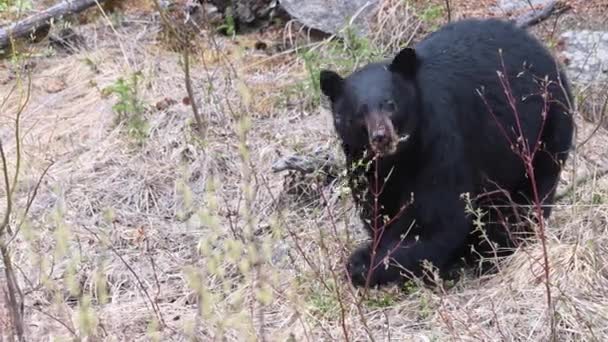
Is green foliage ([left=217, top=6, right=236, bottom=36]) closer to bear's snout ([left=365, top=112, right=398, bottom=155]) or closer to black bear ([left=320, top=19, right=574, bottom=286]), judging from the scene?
black bear ([left=320, top=19, right=574, bottom=286])

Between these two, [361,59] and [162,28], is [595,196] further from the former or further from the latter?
[162,28]

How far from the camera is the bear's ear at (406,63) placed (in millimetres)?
5301

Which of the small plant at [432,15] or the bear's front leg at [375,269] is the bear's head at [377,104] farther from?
the small plant at [432,15]

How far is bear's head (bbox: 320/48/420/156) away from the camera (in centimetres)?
511

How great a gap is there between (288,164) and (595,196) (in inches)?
71.9

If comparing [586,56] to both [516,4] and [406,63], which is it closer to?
[516,4]

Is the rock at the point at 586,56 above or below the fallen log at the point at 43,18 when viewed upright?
below

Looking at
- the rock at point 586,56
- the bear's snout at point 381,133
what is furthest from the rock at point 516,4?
the bear's snout at point 381,133

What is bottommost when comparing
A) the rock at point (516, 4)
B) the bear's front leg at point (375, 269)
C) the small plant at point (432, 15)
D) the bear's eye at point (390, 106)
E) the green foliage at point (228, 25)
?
A: the bear's front leg at point (375, 269)

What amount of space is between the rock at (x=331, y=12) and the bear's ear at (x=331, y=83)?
3.23 metres

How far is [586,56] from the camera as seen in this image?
7.79m

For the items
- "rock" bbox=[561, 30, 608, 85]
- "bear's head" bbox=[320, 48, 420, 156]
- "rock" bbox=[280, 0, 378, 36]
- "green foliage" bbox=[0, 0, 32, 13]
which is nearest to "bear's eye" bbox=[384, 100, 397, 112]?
"bear's head" bbox=[320, 48, 420, 156]

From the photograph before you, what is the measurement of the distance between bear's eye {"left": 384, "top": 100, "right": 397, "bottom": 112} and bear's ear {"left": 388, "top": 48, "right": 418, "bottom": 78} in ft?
0.74

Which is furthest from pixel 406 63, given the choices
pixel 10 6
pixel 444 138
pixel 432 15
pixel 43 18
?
pixel 10 6
